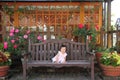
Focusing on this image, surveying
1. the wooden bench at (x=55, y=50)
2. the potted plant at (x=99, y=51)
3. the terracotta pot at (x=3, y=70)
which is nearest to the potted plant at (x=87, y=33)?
the potted plant at (x=99, y=51)

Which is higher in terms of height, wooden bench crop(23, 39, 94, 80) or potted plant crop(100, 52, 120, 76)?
wooden bench crop(23, 39, 94, 80)

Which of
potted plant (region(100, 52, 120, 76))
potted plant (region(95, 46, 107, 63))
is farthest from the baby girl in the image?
potted plant (region(95, 46, 107, 63))

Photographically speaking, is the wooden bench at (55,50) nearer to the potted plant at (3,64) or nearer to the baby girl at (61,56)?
the baby girl at (61,56)

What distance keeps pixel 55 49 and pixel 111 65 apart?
167cm

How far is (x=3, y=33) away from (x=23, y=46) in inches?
32.9

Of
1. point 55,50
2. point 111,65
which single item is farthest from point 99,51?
point 55,50

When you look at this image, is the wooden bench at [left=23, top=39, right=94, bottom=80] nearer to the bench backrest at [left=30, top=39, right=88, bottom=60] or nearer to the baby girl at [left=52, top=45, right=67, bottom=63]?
the bench backrest at [left=30, top=39, right=88, bottom=60]

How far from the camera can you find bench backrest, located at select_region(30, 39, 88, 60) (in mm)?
7383

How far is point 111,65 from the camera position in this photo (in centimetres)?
685

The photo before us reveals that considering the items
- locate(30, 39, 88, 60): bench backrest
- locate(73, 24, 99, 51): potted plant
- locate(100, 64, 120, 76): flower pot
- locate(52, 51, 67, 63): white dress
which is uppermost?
locate(73, 24, 99, 51): potted plant

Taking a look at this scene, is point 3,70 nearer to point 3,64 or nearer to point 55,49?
point 3,64

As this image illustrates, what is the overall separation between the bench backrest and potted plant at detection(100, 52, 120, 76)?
67 cm

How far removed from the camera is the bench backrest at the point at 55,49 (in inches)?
291

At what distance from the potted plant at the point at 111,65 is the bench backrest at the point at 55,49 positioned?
26.4 inches
